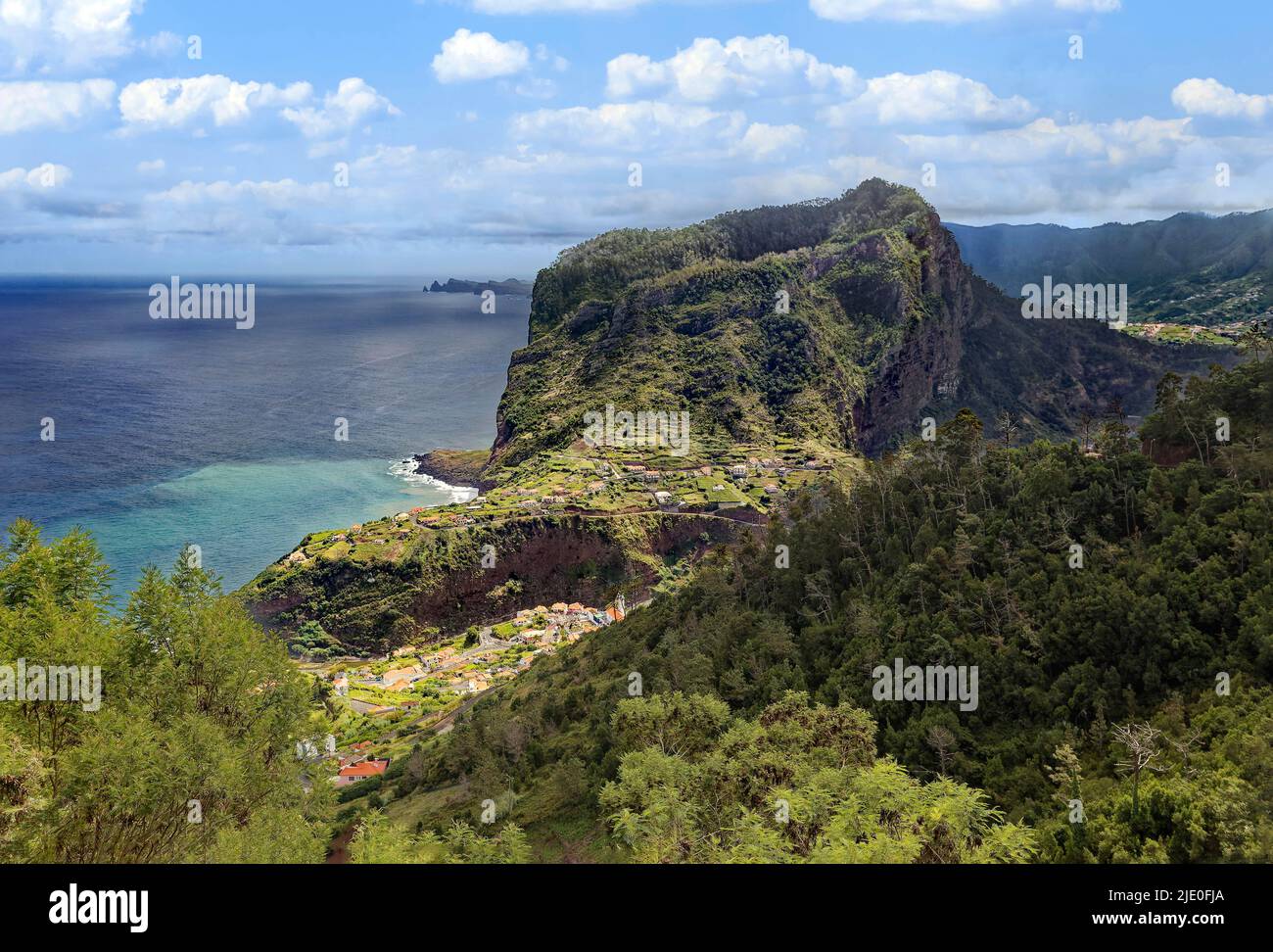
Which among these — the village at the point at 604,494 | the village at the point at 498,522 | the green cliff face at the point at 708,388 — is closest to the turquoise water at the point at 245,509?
the green cliff face at the point at 708,388

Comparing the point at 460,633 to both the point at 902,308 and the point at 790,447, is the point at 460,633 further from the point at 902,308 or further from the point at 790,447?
the point at 902,308

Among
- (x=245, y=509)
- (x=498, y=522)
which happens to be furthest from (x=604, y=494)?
(x=245, y=509)

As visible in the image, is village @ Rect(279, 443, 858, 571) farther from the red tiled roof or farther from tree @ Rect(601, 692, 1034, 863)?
tree @ Rect(601, 692, 1034, 863)

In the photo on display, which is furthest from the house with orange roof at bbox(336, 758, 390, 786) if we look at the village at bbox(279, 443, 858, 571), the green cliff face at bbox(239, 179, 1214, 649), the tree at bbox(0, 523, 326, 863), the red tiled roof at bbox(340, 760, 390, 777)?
the village at bbox(279, 443, 858, 571)

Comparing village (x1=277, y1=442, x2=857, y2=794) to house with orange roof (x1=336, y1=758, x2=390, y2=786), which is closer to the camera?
house with orange roof (x1=336, y1=758, x2=390, y2=786)

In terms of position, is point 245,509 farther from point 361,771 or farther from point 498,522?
point 361,771
